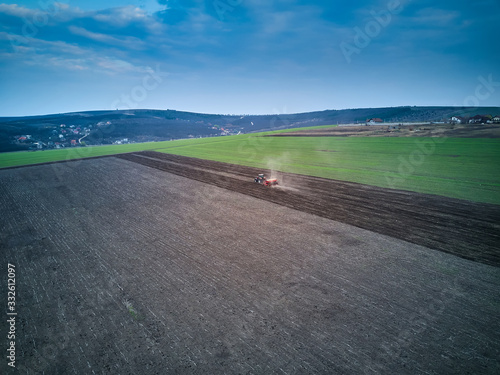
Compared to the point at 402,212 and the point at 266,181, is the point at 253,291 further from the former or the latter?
the point at 266,181

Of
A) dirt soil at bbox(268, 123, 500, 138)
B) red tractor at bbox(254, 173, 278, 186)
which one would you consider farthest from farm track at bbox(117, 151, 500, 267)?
dirt soil at bbox(268, 123, 500, 138)

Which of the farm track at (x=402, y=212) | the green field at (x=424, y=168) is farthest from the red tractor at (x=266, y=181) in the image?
the green field at (x=424, y=168)

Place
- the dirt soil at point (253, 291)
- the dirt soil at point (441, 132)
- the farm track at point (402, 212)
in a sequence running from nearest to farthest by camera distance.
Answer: the dirt soil at point (253, 291)
the farm track at point (402, 212)
the dirt soil at point (441, 132)

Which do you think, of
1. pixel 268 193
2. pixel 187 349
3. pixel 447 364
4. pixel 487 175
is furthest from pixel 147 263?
pixel 487 175

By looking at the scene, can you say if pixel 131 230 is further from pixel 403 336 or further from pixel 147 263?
pixel 403 336

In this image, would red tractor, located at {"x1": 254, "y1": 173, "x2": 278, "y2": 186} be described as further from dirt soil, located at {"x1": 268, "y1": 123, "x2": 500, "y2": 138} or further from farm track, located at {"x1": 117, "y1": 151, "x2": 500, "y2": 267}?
dirt soil, located at {"x1": 268, "y1": 123, "x2": 500, "y2": 138}

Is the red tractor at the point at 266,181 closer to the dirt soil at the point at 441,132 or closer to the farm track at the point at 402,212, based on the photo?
the farm track at the point at 402,212

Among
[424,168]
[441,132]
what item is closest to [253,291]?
[424,168]
